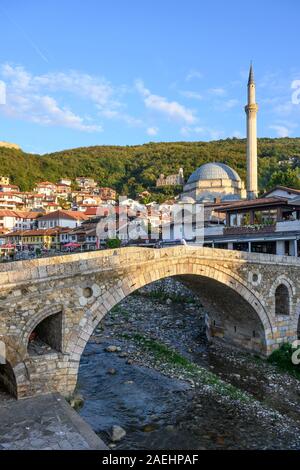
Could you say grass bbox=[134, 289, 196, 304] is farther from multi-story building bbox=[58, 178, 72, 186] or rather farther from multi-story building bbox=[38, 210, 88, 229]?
multi-story building bbox=[58, 178, 72, 186]

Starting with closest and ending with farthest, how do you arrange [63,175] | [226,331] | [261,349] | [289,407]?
[289,407], [261,349], [226,331], [63,175]

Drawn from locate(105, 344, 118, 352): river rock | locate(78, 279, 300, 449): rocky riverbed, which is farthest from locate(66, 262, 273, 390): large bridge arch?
locate(105, 344, 118, 352): river rock

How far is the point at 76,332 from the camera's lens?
Result: 871 cm

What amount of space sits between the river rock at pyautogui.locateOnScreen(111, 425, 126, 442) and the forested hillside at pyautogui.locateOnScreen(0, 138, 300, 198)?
62.9 metres

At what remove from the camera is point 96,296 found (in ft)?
29.6

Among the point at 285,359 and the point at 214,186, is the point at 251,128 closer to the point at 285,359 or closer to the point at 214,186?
the point at 214,186

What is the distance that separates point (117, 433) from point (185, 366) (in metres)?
4.30

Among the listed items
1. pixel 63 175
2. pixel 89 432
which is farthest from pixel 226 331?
pixel 63 175

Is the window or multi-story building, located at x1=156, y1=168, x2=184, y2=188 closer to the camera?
the window

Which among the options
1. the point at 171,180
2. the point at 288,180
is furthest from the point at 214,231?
the point at 171,180

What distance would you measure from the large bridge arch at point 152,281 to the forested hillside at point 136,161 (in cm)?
5675

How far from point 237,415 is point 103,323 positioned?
9.16m

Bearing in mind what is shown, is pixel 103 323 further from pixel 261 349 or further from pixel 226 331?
pixel 261 349

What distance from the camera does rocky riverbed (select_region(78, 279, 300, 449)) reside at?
7.77 meters
